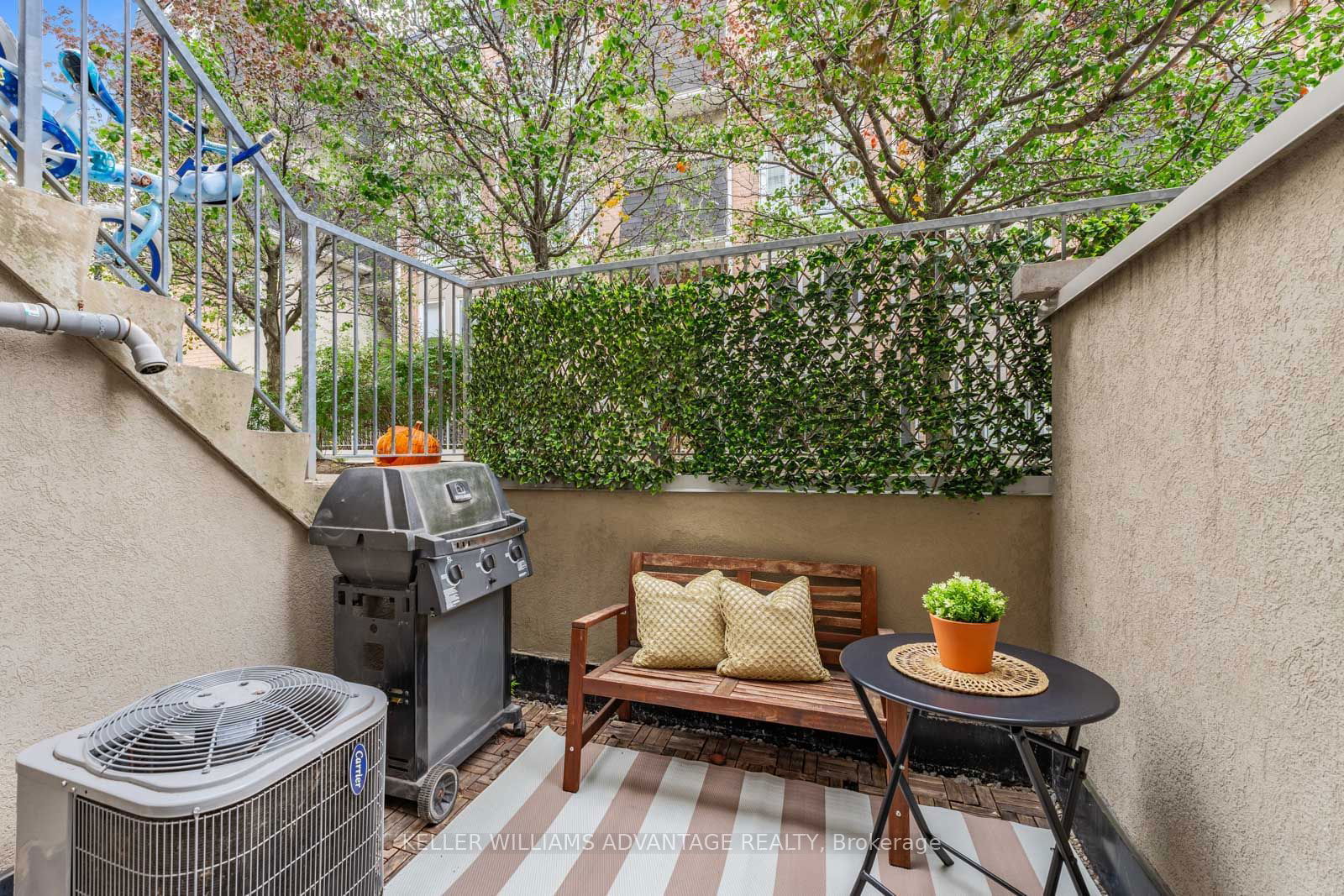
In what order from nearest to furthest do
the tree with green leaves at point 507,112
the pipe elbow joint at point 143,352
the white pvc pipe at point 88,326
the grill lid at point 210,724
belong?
the grill lid at point 210,724 < the white pvc pipe at point 88,326 < the pipe elbow joint at point 143,352 < the tree with green leaves at point 507,112

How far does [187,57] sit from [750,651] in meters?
3.38

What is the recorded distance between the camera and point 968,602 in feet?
6.09

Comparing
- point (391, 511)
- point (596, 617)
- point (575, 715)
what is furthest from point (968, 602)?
point (391, 511)

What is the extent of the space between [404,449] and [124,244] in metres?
1.33

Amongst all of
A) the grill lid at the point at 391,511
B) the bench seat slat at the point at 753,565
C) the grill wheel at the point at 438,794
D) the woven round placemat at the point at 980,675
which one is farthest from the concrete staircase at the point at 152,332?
the woven round placemat at the point at 980,675

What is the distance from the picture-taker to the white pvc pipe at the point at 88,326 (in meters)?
1.69

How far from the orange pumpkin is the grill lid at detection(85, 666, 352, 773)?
3.72ft

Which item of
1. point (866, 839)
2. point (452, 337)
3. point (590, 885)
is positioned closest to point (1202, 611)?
point (866, 839)

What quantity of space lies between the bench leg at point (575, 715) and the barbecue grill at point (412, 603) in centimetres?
47

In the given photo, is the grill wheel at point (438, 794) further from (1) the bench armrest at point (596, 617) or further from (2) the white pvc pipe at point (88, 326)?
(2) the white pvc pipe at point (88, 326)

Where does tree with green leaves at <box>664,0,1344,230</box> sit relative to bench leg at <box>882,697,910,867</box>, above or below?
above

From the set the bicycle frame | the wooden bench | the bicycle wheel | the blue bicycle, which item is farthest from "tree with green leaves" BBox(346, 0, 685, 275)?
the wooden bench

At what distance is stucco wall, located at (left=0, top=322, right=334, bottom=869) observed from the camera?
179cm

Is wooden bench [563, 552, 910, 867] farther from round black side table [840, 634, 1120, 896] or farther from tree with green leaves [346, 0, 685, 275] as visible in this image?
tree with green leaves [346, 0, 685, 275]
